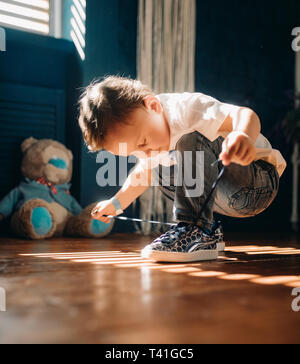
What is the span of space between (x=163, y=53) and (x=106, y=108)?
4.66 ft

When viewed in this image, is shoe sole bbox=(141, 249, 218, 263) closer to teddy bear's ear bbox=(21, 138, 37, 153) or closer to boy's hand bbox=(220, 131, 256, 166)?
boy's hand bbox=(220, 131, 256, 166)

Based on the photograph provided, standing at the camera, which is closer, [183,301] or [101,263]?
[183,301]

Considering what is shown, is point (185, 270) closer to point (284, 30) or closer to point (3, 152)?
point (3, 152)

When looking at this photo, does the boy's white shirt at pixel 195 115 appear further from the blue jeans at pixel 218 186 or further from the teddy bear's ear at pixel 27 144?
the teddy bear's ear at pixel 27 144

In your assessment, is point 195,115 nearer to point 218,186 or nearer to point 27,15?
point 218,186

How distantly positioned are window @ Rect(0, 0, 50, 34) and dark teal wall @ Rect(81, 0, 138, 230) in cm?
27

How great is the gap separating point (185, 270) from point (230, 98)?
72.5 inches

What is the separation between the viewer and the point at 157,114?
3.56 ft

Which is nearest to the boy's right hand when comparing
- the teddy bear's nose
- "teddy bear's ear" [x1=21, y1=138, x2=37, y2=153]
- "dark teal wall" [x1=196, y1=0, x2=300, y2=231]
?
the teddy bear's nose

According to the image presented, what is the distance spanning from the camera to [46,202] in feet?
6.21

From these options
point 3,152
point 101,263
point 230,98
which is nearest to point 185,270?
point 101,263

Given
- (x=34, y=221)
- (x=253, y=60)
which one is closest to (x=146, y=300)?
(x=34, y=221)

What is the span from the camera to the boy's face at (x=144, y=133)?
1024 millimetres
